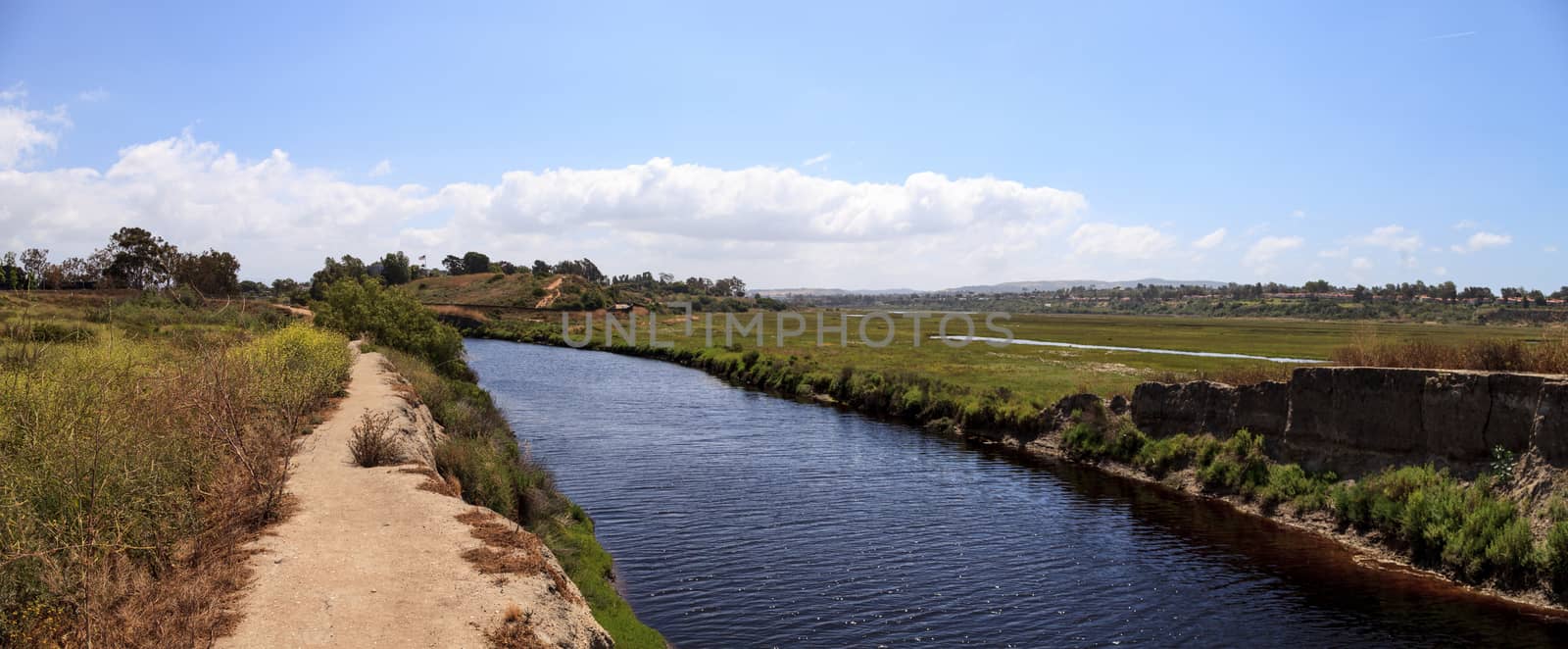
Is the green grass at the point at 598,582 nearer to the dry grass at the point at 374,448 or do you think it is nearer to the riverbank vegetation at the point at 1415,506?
the dry grass at the point at 374,448

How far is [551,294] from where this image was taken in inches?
6063

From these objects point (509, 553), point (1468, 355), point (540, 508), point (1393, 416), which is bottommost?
point (540, 508)

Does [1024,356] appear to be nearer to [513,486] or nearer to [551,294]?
[513,486]

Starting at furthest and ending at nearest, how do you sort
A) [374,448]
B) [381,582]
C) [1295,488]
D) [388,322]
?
[388,322]
[1295,488]
[374,448]
[381,582]

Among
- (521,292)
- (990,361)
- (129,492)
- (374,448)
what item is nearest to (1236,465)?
(374,448)

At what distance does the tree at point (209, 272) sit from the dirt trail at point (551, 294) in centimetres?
5818

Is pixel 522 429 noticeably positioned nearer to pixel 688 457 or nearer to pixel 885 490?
pixel 688 457

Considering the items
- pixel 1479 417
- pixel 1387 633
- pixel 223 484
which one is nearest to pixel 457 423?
pixel 223 484

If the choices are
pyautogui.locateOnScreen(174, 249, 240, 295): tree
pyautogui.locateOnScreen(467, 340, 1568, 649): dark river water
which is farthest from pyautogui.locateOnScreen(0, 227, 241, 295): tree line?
pyautogui.locateOnScreen(467, 340, 1568, 649): dark river water

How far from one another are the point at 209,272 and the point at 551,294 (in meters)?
71.2

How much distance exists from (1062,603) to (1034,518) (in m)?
7.42

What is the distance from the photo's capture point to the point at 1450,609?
19.8 m

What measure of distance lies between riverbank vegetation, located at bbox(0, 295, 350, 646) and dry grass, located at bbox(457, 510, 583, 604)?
3043 mm

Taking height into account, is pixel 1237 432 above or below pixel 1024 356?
above
